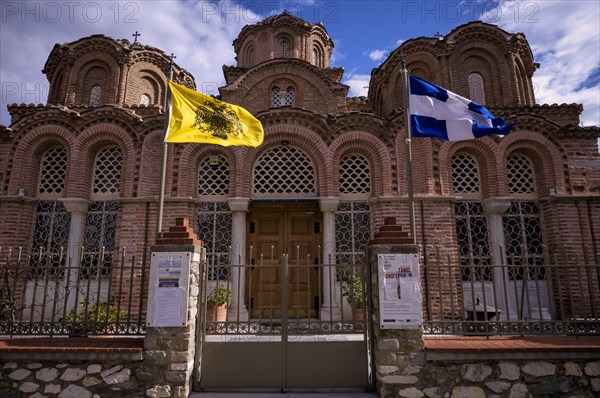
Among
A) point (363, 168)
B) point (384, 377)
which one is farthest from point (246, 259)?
point (384, 377)

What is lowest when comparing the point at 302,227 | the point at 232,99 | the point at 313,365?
the point at 313,365

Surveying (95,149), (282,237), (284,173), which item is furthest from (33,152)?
(282,237)

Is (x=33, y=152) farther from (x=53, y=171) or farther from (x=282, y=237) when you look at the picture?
(x=282, y=237)

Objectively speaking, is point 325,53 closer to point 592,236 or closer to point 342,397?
point 592,236

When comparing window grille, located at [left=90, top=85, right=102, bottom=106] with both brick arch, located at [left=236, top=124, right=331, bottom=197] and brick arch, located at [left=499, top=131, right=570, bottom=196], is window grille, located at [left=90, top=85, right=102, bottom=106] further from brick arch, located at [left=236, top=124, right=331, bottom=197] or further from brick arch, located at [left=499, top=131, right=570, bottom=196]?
brick arch, located at [left=499, top=131, right=570, bottom=196]

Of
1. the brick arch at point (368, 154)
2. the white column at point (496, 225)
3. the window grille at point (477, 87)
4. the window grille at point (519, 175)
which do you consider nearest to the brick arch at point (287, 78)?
the brick arch at point (368, 154)

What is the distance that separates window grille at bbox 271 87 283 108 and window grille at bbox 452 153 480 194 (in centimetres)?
546

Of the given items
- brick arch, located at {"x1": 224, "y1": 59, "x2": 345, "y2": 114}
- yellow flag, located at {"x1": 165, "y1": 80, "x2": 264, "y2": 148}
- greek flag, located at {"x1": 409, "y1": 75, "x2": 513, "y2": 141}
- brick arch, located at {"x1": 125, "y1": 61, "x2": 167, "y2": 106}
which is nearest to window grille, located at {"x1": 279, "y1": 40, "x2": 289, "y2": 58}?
brick arch, located at {"x1": 224, "y1": 59, "x2": 345, "y2": 114}

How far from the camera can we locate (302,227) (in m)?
9.66

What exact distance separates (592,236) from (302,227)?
6902mm

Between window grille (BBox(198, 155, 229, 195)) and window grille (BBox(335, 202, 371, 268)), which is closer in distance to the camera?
window grille (BBox(335, 202, 371, 268))

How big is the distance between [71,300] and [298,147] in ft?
21.2

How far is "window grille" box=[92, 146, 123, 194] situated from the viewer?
9752mm

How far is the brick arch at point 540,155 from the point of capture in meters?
9.47
